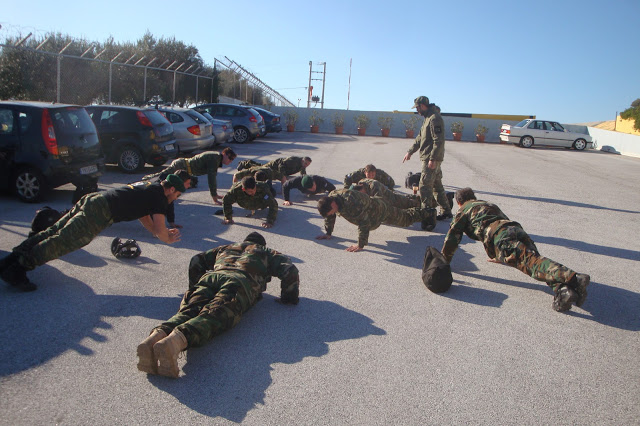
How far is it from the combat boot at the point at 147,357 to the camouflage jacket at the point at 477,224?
3.40 meters

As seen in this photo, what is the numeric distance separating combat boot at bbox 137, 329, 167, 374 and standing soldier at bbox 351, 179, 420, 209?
4.49 m

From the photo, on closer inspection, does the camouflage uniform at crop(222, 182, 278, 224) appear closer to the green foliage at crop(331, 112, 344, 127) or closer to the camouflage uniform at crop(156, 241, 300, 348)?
the camouflage uniform at crop(156, 241, 300, 348)

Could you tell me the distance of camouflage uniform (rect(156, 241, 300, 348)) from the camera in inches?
143

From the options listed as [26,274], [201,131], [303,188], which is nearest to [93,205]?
[26,274]

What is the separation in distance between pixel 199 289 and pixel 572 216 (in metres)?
7.69

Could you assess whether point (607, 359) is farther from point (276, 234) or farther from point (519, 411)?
point (276, 234)

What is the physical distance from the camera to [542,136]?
88.6ft

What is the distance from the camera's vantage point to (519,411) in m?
3.15

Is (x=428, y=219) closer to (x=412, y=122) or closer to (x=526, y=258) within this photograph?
(x=526, y=258)

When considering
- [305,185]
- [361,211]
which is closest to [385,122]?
[305,185]

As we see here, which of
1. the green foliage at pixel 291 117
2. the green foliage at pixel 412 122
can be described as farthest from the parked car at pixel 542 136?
the green foliage at pixel 291 117

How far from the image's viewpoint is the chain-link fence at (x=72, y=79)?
57.4ft

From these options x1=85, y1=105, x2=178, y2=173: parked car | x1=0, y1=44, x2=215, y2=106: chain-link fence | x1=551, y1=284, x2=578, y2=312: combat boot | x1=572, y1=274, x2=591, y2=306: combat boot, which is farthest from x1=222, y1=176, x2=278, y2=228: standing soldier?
x1=0, y1=44, x2=215, y2=106: chain-link fence

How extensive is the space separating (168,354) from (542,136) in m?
27.7
